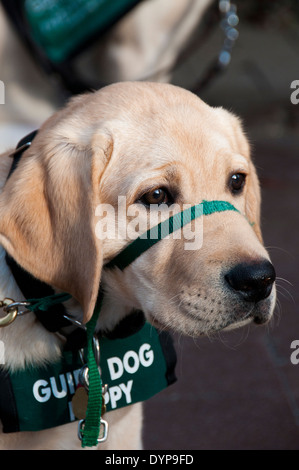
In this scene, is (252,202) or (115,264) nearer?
(115,264)

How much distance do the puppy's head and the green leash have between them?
0.08 ft

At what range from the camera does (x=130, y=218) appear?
2.41 m

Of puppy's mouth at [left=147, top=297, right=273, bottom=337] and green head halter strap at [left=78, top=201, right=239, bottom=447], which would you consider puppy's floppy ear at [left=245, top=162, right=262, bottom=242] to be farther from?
puppy's mouth at [left=147, top=297, right=273, bottom=337]

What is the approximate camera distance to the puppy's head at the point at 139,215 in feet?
7.56

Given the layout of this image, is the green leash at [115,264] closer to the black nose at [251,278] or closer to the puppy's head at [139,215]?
the puppy's head at [139,215]

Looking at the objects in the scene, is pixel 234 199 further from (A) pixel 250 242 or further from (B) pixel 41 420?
(B) pixel 41 420

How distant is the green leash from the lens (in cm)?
238

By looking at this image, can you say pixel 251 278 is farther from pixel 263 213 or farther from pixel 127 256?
pixel 263 213

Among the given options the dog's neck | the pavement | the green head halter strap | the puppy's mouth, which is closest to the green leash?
the green head halter strap

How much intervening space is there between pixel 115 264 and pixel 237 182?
63cm

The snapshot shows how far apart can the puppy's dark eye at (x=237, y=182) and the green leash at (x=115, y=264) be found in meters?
0.14

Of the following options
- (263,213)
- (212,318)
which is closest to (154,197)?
(212,318)

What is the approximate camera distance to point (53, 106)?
5047 millimetres
